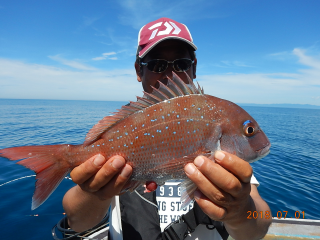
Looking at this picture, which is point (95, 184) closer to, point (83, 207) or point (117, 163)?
point (117, 163)

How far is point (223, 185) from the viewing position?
5.80 feet

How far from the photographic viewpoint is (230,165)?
1746 millimetres

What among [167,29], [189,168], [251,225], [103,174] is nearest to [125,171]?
[103,174]

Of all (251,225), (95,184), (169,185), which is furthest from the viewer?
(169,185)

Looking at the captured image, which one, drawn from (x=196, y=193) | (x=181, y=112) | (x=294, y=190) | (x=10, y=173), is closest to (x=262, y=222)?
(x=196, y=193)

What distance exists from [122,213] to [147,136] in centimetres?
184

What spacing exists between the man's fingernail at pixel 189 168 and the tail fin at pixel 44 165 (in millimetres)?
1402

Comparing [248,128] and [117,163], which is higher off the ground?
[248,128]

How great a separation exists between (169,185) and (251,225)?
1.44 meters

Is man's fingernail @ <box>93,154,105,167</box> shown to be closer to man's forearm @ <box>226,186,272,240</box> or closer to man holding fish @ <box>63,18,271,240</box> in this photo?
man holding fish @ <box>63,18,271,240</box>

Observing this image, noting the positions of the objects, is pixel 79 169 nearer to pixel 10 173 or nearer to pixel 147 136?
pixel 147 136

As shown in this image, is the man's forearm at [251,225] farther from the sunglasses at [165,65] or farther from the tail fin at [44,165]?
the sunglasses at [165,65]

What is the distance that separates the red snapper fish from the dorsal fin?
0.01 metres

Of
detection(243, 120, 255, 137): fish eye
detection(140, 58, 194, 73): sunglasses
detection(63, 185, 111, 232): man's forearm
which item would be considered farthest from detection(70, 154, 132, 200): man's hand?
detection(140, 58, 194, 73): sunglasses
